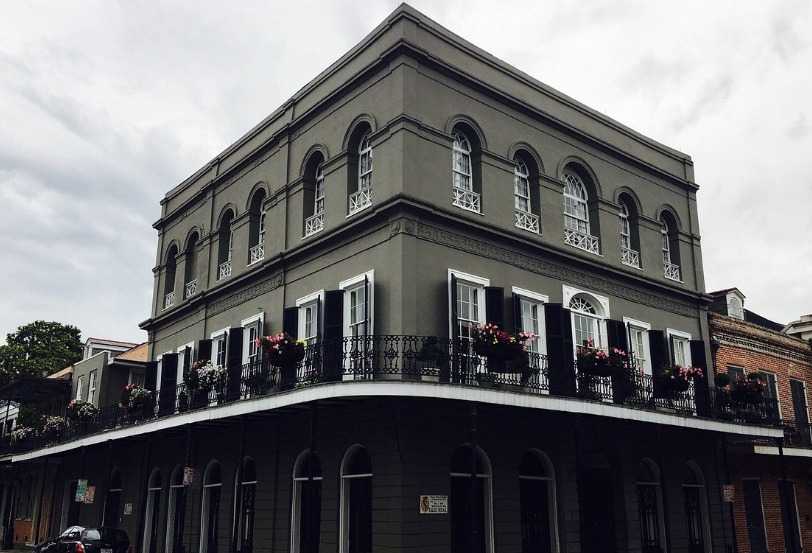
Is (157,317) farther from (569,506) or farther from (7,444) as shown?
(569,506)

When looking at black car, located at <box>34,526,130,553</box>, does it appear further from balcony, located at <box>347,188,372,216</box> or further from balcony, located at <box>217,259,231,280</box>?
balcony, located at <box>347,188,372,216</box>

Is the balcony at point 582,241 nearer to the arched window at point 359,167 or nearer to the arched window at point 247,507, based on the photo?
the arched window at point 359,167

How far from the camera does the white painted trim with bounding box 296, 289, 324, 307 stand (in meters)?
16.9

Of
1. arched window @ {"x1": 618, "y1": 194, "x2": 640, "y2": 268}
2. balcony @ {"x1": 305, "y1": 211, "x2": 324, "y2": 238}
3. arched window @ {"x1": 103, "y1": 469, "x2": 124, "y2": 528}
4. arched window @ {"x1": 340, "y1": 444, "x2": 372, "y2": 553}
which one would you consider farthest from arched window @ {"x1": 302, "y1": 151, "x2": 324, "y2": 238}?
arched window @ {"x1": 103, "y1": 469, "x2": 124, "y2": 528}

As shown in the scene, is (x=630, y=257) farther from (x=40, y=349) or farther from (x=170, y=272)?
(x=40, y=349)

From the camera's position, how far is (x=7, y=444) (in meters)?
31.6

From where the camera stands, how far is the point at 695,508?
64.7ft

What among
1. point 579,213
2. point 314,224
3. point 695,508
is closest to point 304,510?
point 314,224

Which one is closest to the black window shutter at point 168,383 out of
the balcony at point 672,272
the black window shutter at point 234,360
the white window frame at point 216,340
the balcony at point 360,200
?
the white window frame at point 216,340

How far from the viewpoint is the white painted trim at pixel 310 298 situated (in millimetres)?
16891

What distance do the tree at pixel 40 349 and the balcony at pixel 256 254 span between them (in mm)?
31027

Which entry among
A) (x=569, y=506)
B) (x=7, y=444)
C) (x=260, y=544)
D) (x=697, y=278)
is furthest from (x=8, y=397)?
(x=697, y=278)

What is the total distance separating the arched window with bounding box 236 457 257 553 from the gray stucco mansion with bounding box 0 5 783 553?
0.19 ft

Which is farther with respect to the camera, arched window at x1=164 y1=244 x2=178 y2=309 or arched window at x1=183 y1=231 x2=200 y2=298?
arched window at x1=164 y1=244 x2=178 y2=309
